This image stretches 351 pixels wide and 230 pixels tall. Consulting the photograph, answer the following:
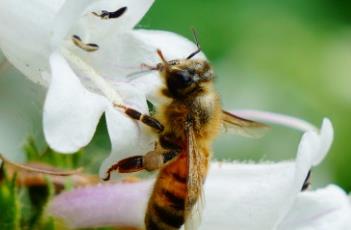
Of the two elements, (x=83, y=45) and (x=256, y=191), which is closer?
(x=83, y=45)

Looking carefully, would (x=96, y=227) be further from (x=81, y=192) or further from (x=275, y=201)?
(x=275, y=201)

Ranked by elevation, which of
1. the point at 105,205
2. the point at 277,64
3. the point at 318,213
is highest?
the point at 318,213

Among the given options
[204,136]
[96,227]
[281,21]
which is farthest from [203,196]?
[281,21]

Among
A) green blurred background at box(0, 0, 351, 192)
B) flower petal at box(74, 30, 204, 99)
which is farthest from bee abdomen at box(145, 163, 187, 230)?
green blurred background at box(0, 0, 351, 192)


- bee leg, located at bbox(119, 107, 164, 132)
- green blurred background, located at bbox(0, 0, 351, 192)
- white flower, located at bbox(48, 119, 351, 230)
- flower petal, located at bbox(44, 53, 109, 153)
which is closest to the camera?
flower petal, located at bbox(44, 53, 109, 153)

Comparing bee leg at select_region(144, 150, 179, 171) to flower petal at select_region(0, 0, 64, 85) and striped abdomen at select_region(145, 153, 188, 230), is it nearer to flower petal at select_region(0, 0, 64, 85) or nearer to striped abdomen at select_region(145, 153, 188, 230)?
striped abdomen at select_region(145, 153, 188, 230)

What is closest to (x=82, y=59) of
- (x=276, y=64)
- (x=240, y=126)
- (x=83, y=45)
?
(x=83, y=45)

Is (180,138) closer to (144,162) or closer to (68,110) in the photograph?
(144,162)
